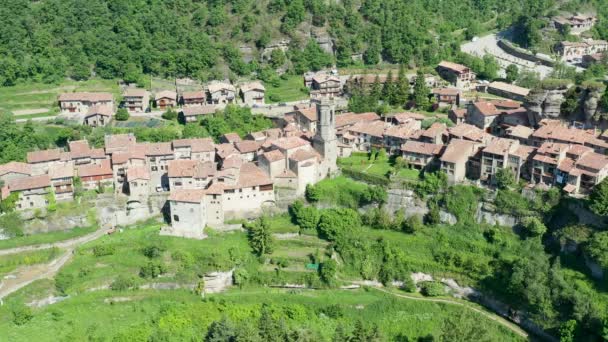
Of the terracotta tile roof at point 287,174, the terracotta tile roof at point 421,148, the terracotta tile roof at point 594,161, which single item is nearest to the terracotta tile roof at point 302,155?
the terracotta tile roof at point 287,174

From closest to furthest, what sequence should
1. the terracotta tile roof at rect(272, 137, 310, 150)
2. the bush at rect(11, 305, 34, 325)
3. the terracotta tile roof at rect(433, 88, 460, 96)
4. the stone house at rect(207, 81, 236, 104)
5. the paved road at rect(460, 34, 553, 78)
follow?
the bush at rect(11, 305, 34, 325)
the terracotta tile roof at rect(272, 137, 310, 150)
the terracotta tile roof at rect(433, 88, 460, 96)
the stone house at rect(207, 81, 236, 104)
the paved road at rect(460, 34, 553, 78)

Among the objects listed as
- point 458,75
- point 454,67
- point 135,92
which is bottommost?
point 135,92

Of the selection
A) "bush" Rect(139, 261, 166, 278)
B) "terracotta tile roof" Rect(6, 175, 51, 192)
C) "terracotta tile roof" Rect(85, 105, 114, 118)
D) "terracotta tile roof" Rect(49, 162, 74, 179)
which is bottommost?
"bush" Rect(139, 261, 166, 278)

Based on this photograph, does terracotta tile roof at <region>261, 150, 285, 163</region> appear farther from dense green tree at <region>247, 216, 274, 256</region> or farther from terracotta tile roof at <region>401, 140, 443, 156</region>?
terracotta tile roof at <region>401, 140, 443, 156</region>

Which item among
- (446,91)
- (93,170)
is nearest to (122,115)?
(93,170)

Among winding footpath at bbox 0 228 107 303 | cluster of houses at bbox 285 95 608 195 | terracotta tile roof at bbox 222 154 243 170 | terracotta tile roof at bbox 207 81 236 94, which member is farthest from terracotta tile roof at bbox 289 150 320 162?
terracotta tile roof at bbox 207 81 236 94

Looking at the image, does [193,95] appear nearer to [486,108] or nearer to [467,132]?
[467,132]
